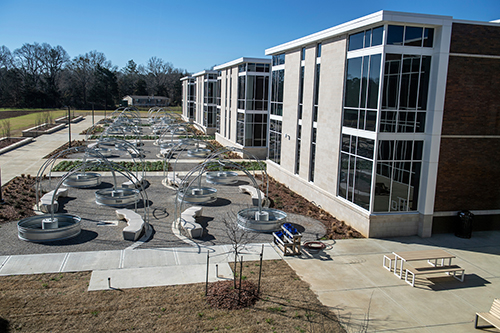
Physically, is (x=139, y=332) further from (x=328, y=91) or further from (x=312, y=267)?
(x=328, y=91)

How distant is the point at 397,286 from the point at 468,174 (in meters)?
7.62

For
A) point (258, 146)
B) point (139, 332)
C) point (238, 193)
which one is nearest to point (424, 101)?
point (238, 193)

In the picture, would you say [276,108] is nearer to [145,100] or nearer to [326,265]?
[326,265]

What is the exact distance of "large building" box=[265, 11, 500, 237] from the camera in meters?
16.0

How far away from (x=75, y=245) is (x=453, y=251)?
48.2 ft

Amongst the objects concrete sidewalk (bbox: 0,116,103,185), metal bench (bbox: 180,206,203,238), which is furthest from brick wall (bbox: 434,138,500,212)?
concrete sidewalk (bbox: 0,116,103,185)

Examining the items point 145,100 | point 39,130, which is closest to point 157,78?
point 145,100

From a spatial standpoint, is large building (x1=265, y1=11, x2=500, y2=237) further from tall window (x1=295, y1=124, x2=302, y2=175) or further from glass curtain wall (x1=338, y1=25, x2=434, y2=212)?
tall window (x1=295, y1=124, x2=302, y2=175)

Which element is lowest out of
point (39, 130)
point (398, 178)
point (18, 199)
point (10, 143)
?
point (18, 199)

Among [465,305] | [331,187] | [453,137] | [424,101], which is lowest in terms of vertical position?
[465,305]

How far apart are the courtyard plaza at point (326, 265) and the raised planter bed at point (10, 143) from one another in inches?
914

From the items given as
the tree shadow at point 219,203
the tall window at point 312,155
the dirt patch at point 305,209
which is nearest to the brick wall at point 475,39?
the tall window at point 312,155

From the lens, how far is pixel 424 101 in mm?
16484

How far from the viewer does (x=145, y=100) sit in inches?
4537
